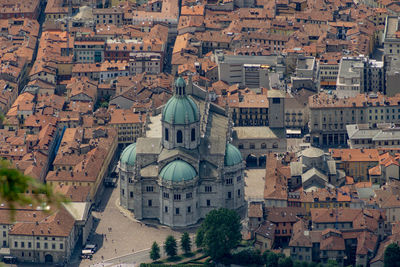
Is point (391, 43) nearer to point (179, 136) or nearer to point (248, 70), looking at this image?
point (248, 70)

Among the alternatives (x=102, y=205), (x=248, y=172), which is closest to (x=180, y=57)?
(x=248, y=172)

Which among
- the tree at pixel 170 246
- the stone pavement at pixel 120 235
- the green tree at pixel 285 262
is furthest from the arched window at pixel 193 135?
the green tree at pixel 285 262

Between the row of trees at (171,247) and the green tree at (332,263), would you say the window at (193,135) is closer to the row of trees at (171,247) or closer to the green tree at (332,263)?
the row of trees at (171,247)

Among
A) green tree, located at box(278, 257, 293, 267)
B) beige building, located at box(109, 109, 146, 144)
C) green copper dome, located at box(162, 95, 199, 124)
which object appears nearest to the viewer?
green tree, located at box(278, 257, 293, 267)

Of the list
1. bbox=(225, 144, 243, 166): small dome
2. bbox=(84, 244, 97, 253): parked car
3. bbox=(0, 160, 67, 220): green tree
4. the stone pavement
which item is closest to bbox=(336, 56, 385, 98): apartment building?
bbox=(225, 144, 243, 166): small dome

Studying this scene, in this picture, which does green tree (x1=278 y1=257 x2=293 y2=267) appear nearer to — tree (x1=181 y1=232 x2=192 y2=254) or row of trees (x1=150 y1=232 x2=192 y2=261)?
tree (x1=181 y1=232 x2=192 y2=254)

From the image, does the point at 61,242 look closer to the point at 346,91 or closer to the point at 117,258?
the point at 117,258
